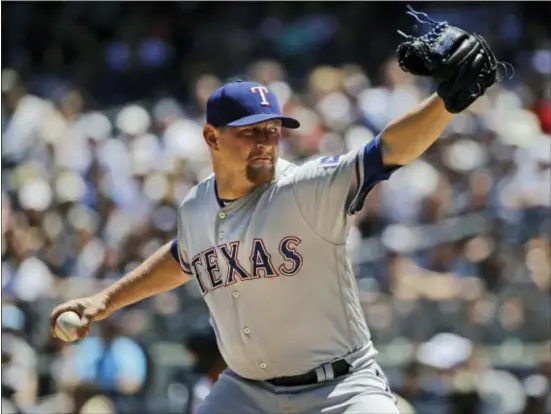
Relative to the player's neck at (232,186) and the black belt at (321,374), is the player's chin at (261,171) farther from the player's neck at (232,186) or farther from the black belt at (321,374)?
the black belt at (321,374)

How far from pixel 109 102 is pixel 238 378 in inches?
318

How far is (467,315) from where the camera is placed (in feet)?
25.0

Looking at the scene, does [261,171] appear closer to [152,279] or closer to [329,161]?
[329,161]

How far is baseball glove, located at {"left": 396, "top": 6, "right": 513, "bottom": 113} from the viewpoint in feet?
10.8

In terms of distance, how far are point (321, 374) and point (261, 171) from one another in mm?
685

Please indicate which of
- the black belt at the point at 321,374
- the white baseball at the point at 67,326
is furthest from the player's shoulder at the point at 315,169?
the white baseball at the point at 67,326

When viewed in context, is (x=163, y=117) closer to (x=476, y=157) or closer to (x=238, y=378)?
(x=476, y=157)

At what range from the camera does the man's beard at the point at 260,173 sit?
3857 millimetres

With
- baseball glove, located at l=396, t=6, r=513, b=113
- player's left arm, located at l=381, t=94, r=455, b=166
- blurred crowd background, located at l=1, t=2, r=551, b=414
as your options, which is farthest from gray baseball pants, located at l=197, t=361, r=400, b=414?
blurred crowd background, located at l=1, t=2, r=551, b=414

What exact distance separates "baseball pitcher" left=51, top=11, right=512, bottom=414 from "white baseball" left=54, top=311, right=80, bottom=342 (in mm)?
33

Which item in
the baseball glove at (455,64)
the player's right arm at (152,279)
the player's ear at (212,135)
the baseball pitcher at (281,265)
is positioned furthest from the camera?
the player's right arm at (152,279)

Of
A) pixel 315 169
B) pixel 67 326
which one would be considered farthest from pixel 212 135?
pixel 67 326

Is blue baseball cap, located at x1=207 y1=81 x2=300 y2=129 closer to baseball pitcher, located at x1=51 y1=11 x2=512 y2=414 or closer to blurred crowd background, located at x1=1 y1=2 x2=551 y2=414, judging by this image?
baseball pitcher, located at x1=51 y1=11 x2=512 y2=414

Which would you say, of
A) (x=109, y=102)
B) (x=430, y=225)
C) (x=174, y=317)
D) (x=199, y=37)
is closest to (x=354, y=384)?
(x=174, y=317)
